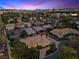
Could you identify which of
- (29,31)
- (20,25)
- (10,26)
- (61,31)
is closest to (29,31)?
(29,31)

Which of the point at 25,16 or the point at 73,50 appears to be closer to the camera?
the point at 73,50

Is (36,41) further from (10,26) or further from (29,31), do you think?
(10,26)

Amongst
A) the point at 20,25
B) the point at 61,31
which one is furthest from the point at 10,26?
the point at 61,31

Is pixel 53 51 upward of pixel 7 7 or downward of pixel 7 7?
downward

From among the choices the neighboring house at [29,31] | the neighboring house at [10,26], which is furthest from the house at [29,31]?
the neighboring house at [10,26]

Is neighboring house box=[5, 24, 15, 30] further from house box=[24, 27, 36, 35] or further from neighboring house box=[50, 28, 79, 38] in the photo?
neighboring house box=[50, 28, 79, 38]

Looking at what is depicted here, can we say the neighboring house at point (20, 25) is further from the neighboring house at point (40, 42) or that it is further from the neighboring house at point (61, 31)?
the neighboring house at point (61, 31)

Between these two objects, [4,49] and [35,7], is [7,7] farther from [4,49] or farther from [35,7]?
[4,49]

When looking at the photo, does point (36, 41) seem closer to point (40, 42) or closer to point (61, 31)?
point (40, 42)

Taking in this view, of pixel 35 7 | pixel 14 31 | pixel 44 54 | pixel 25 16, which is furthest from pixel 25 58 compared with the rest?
pixel 35 7

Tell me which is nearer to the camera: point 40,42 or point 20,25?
point 40,42

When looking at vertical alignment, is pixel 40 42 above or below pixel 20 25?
below
